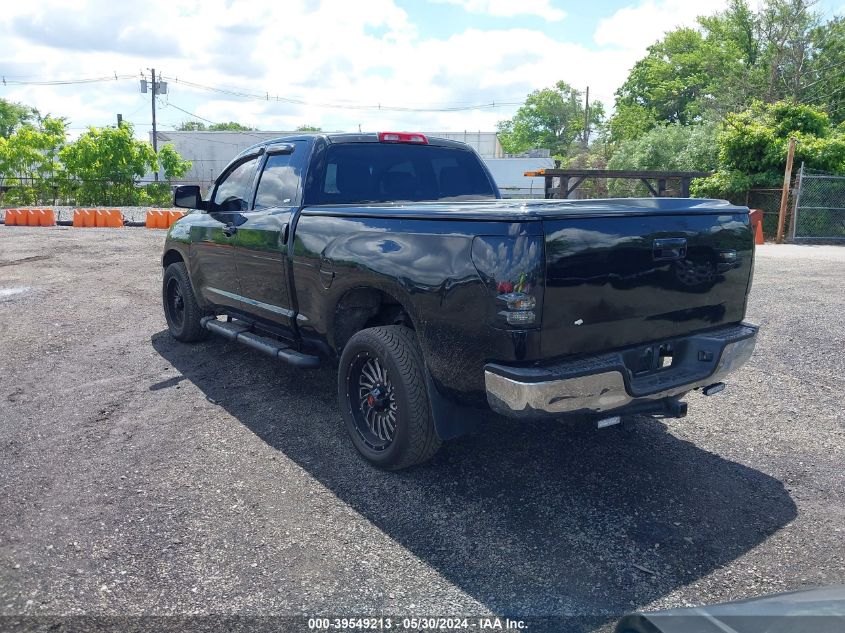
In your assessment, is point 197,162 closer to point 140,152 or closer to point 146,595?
point 140,152

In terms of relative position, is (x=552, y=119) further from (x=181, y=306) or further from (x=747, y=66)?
(x=181, y=306)

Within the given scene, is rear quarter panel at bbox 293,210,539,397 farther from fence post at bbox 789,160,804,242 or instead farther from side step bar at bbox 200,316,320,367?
fence post at bbox 789,160,804,242

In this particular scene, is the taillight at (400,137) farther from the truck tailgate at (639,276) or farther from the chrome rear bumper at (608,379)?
the chrome rear bumper at (608,379)

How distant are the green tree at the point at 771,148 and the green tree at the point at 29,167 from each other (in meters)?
32.2

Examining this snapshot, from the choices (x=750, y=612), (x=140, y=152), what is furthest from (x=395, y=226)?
(x=140, y=152)

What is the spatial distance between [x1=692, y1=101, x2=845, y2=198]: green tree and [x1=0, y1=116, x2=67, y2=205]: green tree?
3216cm

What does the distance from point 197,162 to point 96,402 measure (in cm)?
5945

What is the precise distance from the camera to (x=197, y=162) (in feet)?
198

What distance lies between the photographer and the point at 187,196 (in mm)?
5930

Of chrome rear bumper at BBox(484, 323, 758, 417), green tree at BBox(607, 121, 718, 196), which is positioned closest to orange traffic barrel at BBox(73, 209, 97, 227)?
chrome rear bumper at BBox(484, 323, 758, 417)

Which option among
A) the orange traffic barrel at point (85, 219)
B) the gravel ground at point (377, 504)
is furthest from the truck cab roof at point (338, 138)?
the orange traffic barrel at point (85, 219)

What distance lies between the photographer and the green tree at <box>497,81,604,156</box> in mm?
90938

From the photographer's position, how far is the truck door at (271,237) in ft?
15.8

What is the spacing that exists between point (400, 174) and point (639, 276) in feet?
8.08
